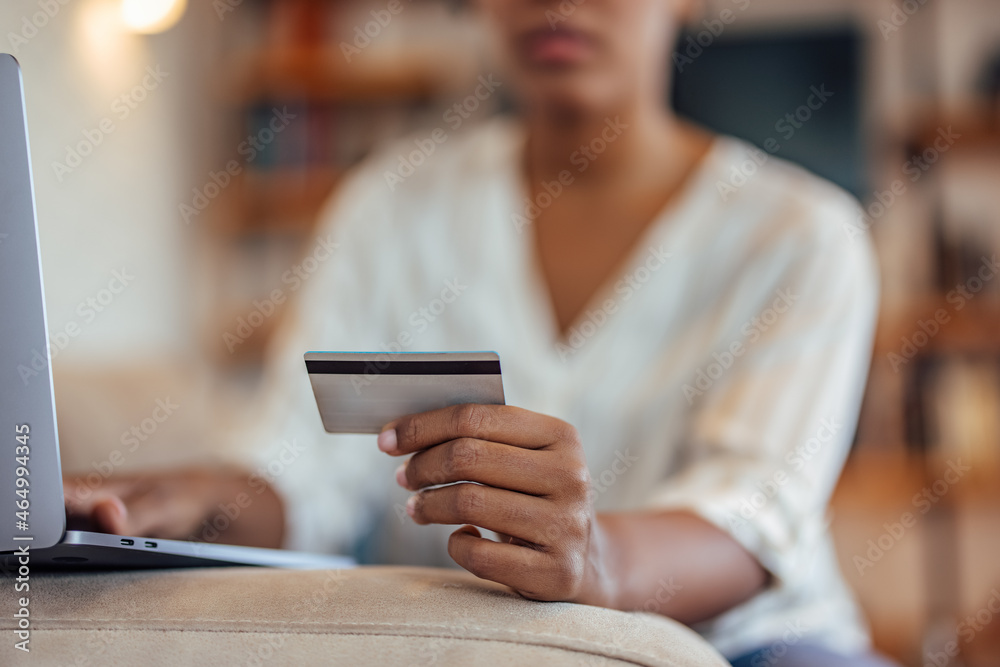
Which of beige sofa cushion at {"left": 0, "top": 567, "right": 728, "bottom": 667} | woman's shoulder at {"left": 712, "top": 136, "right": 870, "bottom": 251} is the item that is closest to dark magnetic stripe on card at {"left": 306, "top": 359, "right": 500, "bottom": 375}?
beige sofa cushion at {"left": 0, "top": 567, "right": 728, "bottom": 667}

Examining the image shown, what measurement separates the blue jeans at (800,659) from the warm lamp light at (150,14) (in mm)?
2118

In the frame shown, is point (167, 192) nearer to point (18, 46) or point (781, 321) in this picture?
point (18, 46)

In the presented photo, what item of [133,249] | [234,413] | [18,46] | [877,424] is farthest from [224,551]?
[877,424]

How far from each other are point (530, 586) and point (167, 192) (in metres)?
2.28

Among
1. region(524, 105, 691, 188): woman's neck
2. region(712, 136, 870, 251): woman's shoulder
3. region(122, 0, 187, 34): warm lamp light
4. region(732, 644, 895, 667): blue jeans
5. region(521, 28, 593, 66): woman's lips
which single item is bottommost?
region(732, 644, 895, 667): blue jeans

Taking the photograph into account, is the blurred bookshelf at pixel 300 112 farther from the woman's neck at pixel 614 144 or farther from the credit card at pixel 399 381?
the credit card at pixel 399 381

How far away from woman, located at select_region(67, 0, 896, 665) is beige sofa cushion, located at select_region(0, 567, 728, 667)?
0.42ft

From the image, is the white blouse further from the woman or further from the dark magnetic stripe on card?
the dark magnetic stripe on card

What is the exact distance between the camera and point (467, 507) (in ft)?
1.45

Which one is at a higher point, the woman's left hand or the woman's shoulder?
the woman's shoulder

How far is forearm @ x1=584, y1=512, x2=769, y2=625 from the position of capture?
0.55 m

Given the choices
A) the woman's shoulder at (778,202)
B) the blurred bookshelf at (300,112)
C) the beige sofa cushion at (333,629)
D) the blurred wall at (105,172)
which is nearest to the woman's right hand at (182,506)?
the beige sofa cushion at (333,629)

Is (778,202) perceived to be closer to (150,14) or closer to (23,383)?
(23,383)

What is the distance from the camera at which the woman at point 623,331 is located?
0.76 meters
